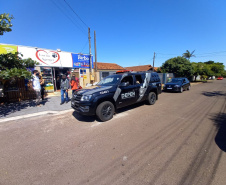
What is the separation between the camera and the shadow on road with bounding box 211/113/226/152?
2664mm

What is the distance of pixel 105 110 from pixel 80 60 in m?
10.0

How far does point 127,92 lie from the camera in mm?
4836

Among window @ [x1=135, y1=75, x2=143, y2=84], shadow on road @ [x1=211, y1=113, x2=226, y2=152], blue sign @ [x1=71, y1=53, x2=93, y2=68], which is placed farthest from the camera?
blue sign @ [x1=71, y1=53, x2=93, y2=68]

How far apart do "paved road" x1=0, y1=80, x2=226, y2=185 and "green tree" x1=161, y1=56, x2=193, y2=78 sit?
20368 millimetres

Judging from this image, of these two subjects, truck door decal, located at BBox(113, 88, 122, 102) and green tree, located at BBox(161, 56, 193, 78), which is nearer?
truck door decal, located at BBox(113, 88, 122, 102)

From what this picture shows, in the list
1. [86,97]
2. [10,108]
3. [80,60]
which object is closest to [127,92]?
[86,97]

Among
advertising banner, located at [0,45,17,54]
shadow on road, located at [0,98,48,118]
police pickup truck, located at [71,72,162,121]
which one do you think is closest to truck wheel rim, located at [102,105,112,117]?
police pickup truck, located at [71,72,162,121]

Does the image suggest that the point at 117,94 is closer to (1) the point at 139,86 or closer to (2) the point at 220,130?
(1) the point at 139,86

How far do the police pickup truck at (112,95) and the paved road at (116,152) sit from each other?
55cm

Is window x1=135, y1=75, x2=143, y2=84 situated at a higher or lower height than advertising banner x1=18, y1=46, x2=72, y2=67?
lower

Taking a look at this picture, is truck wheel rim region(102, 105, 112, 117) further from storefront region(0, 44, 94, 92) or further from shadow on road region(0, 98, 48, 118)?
storefront region(0, 44, 94, 92)

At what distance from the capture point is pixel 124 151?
2531mm

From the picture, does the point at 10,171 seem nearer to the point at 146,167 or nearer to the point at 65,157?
the point at 65,157

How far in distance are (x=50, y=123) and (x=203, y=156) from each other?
191 inches
